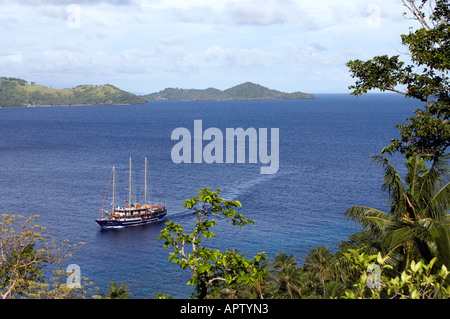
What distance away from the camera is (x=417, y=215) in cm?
1775

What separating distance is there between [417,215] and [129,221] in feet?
194

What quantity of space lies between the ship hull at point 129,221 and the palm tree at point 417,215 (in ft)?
179

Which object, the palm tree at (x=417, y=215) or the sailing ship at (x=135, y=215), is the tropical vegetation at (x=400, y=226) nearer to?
the palm tree at (x=417, y=215)

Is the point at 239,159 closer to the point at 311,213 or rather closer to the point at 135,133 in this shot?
the point at 311,213

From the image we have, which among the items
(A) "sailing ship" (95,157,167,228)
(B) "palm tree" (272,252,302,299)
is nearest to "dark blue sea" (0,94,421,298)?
(A) "sailing ship" (95,157,167,228)

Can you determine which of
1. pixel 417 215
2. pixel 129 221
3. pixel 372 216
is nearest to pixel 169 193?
pixel 129 221

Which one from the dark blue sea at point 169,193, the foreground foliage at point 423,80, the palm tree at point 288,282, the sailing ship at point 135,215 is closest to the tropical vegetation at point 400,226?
the foreground foliage at point 423,80

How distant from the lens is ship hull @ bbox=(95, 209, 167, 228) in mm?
69438

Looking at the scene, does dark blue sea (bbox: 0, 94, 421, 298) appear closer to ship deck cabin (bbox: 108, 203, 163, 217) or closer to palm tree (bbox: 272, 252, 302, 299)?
ship deck cabin (bbox: 108, 203, 163, 217)

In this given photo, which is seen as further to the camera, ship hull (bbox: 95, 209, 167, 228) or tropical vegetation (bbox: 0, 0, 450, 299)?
ship hull (bbox: 95, 209, 167, 228)

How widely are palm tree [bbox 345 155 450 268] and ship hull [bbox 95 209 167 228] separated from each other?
54.6 meters

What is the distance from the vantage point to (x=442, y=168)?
1825 centimetres
